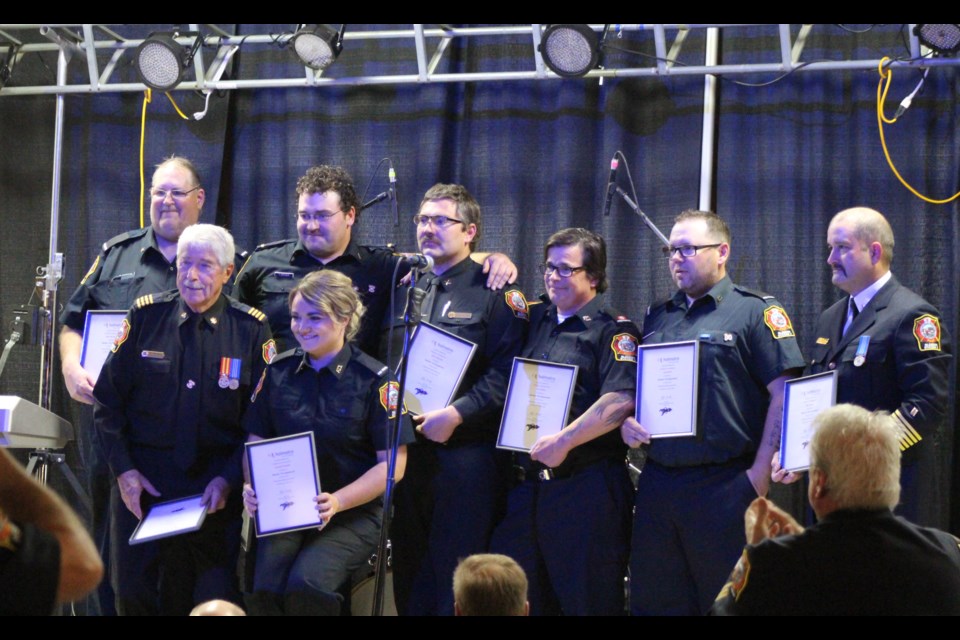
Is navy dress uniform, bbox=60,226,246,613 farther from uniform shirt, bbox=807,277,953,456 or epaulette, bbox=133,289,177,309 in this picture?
uniform shirt, bbox=807,277,953,456

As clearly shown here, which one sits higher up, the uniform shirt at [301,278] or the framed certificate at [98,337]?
the uniform shirt at [301,278]

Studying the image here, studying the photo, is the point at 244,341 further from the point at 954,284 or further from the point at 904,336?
the point at 954,284

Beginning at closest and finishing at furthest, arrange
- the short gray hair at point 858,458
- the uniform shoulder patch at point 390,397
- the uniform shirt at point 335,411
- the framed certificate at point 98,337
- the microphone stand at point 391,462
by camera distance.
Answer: the short gray hair at point 858,458 → the microphone stand at point 391,462 → the uniform shoulder patch at point 390,397 → the uniform shirt at point 335,411 → the framed certificate at point 98,337

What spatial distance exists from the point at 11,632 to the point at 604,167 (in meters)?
4.51

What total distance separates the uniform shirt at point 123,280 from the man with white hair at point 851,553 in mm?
3347

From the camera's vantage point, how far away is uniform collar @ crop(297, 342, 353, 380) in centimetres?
469

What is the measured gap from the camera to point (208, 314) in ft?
15.9

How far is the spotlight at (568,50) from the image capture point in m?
5.43

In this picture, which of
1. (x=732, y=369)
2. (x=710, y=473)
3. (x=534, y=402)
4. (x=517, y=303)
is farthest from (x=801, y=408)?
(x=517, y=303)

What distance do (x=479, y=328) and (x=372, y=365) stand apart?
57 cm

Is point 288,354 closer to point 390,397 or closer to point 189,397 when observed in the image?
point 189,397

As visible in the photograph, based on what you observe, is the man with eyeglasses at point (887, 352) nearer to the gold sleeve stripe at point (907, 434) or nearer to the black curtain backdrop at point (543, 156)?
the gold sleeve stripe at point (907, 434)

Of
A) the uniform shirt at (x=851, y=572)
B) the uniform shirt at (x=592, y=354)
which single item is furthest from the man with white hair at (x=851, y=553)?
the uniform shirt at (x=592, y=354)
